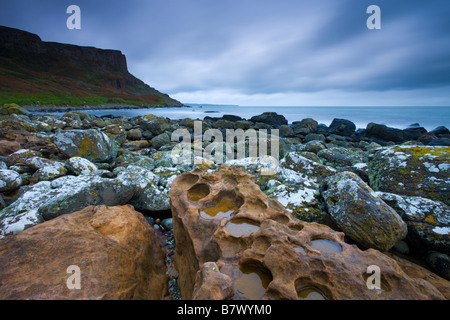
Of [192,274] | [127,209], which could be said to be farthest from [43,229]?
[192,274]

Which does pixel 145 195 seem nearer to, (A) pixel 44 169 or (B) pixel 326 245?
(A) pixel 44 169

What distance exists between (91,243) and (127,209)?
1.18m

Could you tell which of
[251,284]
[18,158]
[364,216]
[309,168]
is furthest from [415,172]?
[18,158]

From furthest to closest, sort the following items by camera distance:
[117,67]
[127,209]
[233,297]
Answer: [117,67], [127,209], [233,297]

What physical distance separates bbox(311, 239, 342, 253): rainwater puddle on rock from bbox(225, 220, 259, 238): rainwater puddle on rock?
0.86m

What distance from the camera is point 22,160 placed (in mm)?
7008

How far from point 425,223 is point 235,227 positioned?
3654 millimetres

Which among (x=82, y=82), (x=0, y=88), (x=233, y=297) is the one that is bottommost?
(x=233, y=297)

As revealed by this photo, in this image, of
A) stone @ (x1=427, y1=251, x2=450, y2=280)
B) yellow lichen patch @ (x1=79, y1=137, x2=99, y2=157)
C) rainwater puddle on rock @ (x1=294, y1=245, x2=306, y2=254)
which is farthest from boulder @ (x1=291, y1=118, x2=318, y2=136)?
rainwater puddle on rock @ (x1=294, y1=245, x2=306, y2=254)

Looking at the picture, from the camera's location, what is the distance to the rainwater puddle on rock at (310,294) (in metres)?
2.08

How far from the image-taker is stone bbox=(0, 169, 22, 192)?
5.57 m

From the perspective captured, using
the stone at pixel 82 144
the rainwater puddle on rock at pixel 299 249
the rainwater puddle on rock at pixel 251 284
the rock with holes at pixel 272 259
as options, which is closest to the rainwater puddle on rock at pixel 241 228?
the rock with holes at pixel 272 259

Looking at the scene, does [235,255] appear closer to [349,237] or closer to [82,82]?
[349,237]

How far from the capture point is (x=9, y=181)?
5660 millimetres
